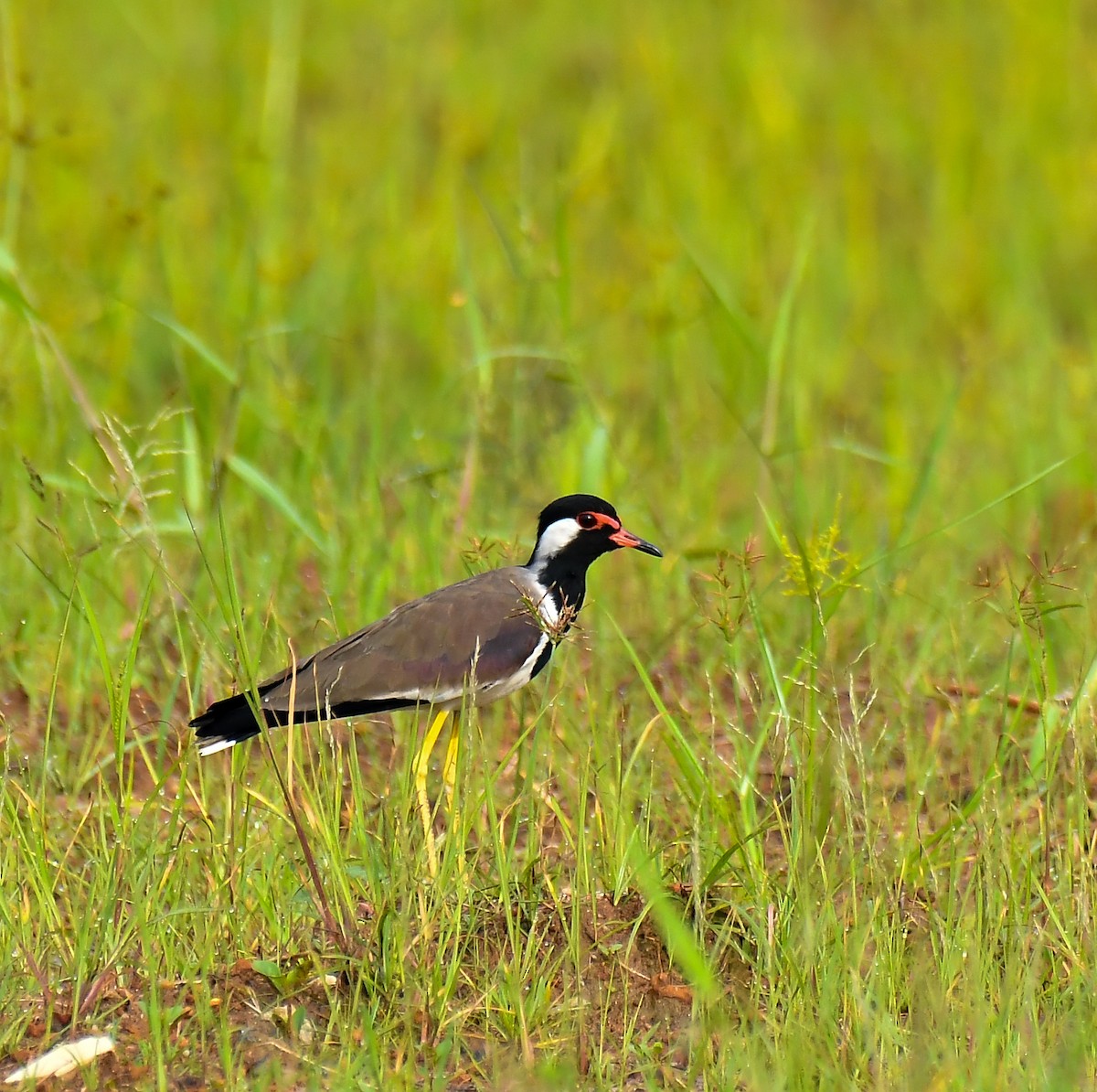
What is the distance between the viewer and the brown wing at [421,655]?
164 inches

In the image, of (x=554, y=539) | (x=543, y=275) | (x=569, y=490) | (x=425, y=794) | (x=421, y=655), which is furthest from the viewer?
(x=543, y=275)

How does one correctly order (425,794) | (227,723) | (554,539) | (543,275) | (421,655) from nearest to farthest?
(425,794), (227,723), (421,655), (554,539), (543,275)

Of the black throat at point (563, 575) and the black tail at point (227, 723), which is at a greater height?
the black tail at point (227, 723)

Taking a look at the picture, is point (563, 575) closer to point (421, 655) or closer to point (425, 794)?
point (421, 655)

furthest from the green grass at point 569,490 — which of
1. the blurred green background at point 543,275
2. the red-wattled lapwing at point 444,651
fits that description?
the red-wattled lapwing at point 444,651

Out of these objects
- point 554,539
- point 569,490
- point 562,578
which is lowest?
point 569,490

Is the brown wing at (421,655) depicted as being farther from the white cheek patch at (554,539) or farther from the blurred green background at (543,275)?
the blurred green background at (543,275)

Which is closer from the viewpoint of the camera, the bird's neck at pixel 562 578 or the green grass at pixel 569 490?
the green grass at pixel 569 490

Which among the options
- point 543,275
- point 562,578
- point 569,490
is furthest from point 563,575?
point 543,275

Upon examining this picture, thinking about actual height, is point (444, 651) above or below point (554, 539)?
below

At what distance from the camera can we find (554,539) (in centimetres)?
469

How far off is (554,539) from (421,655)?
0.58 meters

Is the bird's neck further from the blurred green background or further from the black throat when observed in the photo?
the blurred green background

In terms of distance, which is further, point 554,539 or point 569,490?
point 569,490
